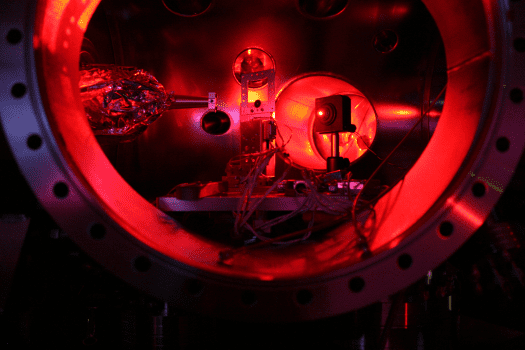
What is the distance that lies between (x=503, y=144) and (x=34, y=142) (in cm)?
65

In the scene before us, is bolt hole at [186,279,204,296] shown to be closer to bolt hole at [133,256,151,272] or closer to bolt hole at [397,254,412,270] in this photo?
bolt hole at [133,256,151,272]

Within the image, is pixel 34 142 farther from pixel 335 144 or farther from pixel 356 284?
pixel 335 144

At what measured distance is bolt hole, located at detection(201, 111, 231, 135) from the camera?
996mm

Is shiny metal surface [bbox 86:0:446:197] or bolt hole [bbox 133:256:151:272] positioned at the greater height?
shiny metal surface [bbox 86:0:446:197]

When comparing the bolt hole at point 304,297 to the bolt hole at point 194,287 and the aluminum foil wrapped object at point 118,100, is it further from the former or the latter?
the aluminum foil wrapped object at point 118,100

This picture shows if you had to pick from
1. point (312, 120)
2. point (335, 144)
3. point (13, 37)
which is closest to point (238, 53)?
point (312, 120)

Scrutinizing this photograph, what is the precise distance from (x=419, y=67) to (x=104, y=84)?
975 millimetres

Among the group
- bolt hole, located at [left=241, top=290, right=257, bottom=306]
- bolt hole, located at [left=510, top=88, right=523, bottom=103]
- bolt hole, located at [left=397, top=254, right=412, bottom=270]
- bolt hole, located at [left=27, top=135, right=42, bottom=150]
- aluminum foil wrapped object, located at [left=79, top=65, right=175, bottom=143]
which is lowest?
bolt hole, located at [left=241, top=290, right=257, bottom=306]

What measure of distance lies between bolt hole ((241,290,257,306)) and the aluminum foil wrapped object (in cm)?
58

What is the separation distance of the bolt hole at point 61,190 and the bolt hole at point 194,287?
22 cm

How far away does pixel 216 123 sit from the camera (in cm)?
100

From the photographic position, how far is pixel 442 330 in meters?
0.54

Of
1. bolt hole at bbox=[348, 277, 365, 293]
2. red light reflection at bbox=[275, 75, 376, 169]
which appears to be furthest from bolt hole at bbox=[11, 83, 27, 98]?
red light reflection at bbox=[275, 75, 376, 169]

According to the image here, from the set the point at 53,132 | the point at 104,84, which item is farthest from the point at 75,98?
the point at 104,84
